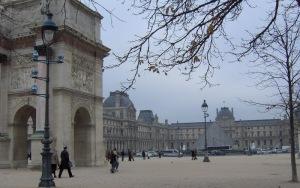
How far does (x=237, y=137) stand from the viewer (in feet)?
614

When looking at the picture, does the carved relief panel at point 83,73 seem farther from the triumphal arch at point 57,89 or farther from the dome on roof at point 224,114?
the dome on roof at point 224,114

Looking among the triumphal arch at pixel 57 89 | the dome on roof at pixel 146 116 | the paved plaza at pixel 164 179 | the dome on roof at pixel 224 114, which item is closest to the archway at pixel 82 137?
the triumphal arch at pixel 57 89

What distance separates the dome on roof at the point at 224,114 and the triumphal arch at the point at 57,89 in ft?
519

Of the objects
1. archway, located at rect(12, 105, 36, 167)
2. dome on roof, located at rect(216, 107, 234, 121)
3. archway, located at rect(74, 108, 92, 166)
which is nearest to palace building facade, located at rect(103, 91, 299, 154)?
dome on roof, located at rect(216, 107, 234, 121)

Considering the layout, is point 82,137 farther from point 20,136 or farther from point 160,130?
point 160,130

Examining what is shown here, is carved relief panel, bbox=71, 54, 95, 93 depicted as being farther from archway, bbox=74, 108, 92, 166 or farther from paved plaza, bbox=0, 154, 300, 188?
paved plaza, bbox=0, 154, 300, 188

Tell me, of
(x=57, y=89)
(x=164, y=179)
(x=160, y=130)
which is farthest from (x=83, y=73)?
(x=160, y=130)

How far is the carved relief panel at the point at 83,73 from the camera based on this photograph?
109ft

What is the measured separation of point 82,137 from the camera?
35094 millimetres

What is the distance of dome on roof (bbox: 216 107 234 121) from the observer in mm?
191000

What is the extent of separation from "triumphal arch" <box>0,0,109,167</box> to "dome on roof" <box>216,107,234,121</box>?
15807 centimetres

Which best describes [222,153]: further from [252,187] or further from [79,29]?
[252,187]

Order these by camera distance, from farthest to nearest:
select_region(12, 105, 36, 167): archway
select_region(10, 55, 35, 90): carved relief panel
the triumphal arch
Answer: select_region(12, 105, 36, 167): archway, select_region(10, 55, 35, 90): carved relief panel, the triumphal arch

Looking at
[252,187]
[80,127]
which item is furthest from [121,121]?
[252,187]
